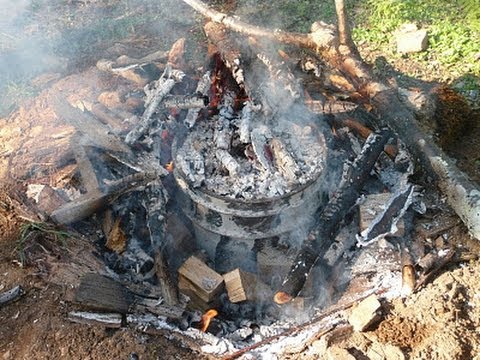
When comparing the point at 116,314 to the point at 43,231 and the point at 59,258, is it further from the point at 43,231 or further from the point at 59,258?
the point at 43,231

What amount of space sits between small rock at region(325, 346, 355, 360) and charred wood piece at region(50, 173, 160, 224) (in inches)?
88.7

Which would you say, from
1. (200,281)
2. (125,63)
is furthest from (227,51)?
(200,281)

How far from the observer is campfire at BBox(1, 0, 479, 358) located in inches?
164

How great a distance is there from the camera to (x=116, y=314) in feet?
13.1

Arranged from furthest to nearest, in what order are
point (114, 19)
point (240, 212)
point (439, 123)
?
point (114, 19) → point (439, 123) → point (240, 212)

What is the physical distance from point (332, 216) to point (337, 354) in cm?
128

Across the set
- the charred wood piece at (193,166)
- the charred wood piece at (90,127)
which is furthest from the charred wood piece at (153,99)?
the charred wood piece at (193,166)

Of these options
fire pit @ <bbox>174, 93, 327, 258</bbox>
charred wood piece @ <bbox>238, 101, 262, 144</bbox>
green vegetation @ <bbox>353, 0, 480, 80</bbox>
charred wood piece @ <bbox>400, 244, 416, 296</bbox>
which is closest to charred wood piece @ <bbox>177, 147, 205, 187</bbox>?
fire pit @ <bbox>174, 93, 327, 258</bbox>

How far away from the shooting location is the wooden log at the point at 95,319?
154 inches

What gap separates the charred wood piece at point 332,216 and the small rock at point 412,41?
2786mm

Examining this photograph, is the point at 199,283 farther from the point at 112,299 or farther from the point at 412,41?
A: the point at 412,41

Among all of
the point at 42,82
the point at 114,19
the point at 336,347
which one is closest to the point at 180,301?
the point at 336,347

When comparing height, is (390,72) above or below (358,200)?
above

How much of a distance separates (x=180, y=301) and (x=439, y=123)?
12.7 feet
